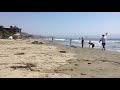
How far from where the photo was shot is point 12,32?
70250 millimetres

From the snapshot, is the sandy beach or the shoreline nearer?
the sandy beach

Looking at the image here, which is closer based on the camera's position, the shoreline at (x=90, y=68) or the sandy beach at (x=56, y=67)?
the sandy beach at (x=56, y=67)
